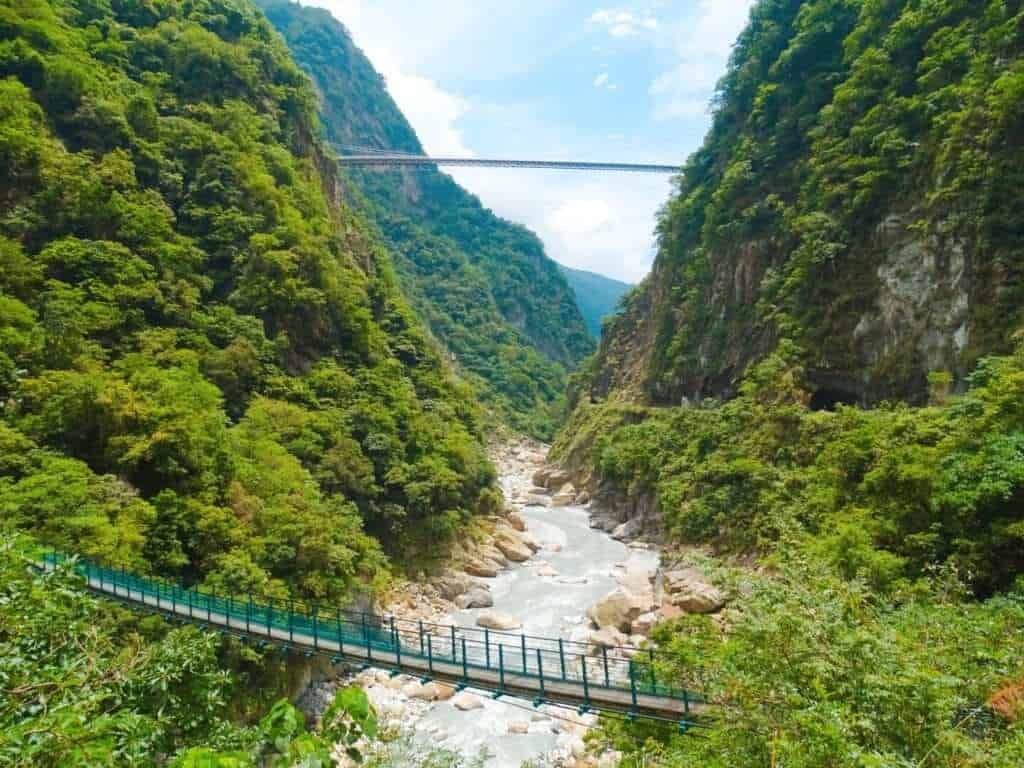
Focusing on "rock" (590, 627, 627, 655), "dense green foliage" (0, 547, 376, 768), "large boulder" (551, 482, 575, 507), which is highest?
"dense green foliage" (0, 547, 376, 768)

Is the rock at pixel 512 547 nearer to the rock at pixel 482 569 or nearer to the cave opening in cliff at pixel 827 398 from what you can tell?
the rock at pixel 482 569

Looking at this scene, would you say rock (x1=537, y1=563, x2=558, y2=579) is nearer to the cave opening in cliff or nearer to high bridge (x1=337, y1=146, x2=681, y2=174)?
the cave opening in cliff

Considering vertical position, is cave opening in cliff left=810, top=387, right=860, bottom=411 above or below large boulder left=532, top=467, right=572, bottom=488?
above

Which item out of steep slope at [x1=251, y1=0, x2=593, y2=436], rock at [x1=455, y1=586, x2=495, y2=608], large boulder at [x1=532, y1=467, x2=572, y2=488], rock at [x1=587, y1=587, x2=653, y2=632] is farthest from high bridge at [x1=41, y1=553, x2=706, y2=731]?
steep slope at [x1=251, y1=0, x2=593, y2=436]

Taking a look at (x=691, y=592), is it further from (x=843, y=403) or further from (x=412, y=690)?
(x=843, y=403)

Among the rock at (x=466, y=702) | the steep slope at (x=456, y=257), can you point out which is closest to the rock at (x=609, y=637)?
the rock at (x=466, y=702)
